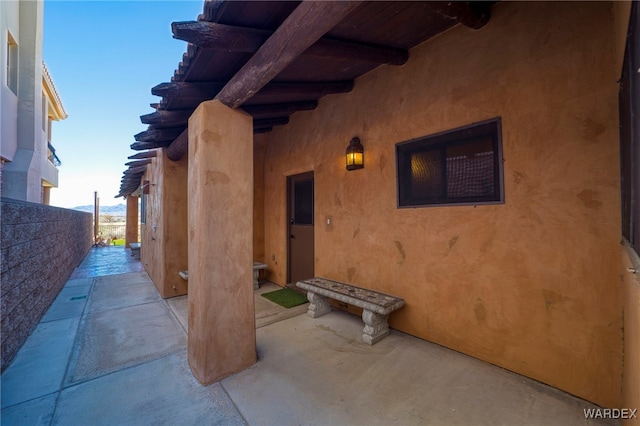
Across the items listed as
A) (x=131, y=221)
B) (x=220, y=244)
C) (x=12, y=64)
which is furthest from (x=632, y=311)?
(x=131, y=221)

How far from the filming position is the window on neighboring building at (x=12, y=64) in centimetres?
596

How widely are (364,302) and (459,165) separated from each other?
1853mm

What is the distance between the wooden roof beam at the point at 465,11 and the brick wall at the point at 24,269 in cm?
Result: 450

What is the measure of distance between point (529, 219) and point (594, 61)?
1.25 meters

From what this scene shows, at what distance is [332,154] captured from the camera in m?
4.02

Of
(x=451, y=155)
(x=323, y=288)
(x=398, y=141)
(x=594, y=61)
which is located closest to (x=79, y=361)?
(x=323, y=288)

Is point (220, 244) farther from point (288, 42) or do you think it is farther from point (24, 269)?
point (24, 269)

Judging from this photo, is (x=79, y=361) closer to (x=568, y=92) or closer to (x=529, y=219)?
(x=529, y=219)

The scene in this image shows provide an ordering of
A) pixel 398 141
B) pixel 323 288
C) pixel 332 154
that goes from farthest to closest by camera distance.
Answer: pixel 332 154 → pixel 323 288 → pixel 398 141

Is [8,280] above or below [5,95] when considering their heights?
below

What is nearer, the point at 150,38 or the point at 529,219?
the point at 529,219

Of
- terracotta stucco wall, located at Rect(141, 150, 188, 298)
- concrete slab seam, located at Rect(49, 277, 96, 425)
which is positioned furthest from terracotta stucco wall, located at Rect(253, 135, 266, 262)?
concrete slab seam, located at Rect(49, 277, 96, 425)

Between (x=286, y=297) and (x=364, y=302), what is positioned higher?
(x=364, y=302)

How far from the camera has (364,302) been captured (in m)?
2.94
